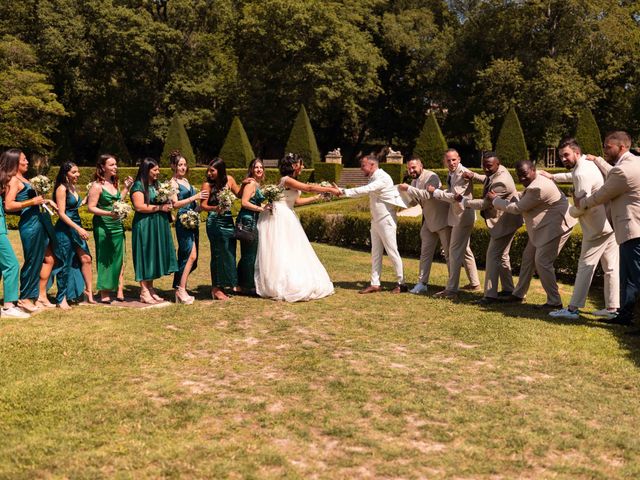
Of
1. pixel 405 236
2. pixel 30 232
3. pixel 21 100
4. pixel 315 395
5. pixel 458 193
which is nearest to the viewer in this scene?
pixel 315 395

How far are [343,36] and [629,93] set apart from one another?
743 inches

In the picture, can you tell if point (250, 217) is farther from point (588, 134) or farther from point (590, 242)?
point (588, 134)

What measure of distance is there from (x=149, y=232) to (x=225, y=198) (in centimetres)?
99

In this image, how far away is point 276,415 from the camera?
4.30m

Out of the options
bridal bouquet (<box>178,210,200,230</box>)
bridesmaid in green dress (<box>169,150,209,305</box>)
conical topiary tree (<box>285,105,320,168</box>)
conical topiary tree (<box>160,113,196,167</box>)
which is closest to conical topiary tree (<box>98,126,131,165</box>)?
conical topiary tree (<box>160,113,196,167</box>)

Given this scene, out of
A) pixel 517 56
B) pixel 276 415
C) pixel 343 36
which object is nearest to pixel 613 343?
pixel 276 415

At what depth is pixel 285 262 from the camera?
26.4ft

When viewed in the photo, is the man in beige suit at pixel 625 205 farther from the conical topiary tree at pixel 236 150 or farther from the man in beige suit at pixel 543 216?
the conical topiary tree at pixel 236 150

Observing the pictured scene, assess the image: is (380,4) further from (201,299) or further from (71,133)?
(201,299)

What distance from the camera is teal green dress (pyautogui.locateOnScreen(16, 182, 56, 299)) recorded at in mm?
7172

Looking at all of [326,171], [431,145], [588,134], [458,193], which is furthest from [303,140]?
→ [458,193]

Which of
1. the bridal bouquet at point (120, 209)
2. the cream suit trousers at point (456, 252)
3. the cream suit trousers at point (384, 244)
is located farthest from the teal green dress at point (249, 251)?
the cream suit trousers at point (456, 252)

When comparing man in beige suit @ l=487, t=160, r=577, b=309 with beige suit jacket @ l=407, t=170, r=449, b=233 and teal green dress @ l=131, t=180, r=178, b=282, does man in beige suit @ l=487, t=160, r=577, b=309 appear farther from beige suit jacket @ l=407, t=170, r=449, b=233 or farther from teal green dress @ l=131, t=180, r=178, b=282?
teal green dress @ l=131, t=180, r=178, b=282

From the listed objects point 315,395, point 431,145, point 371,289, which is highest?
point 431,145
